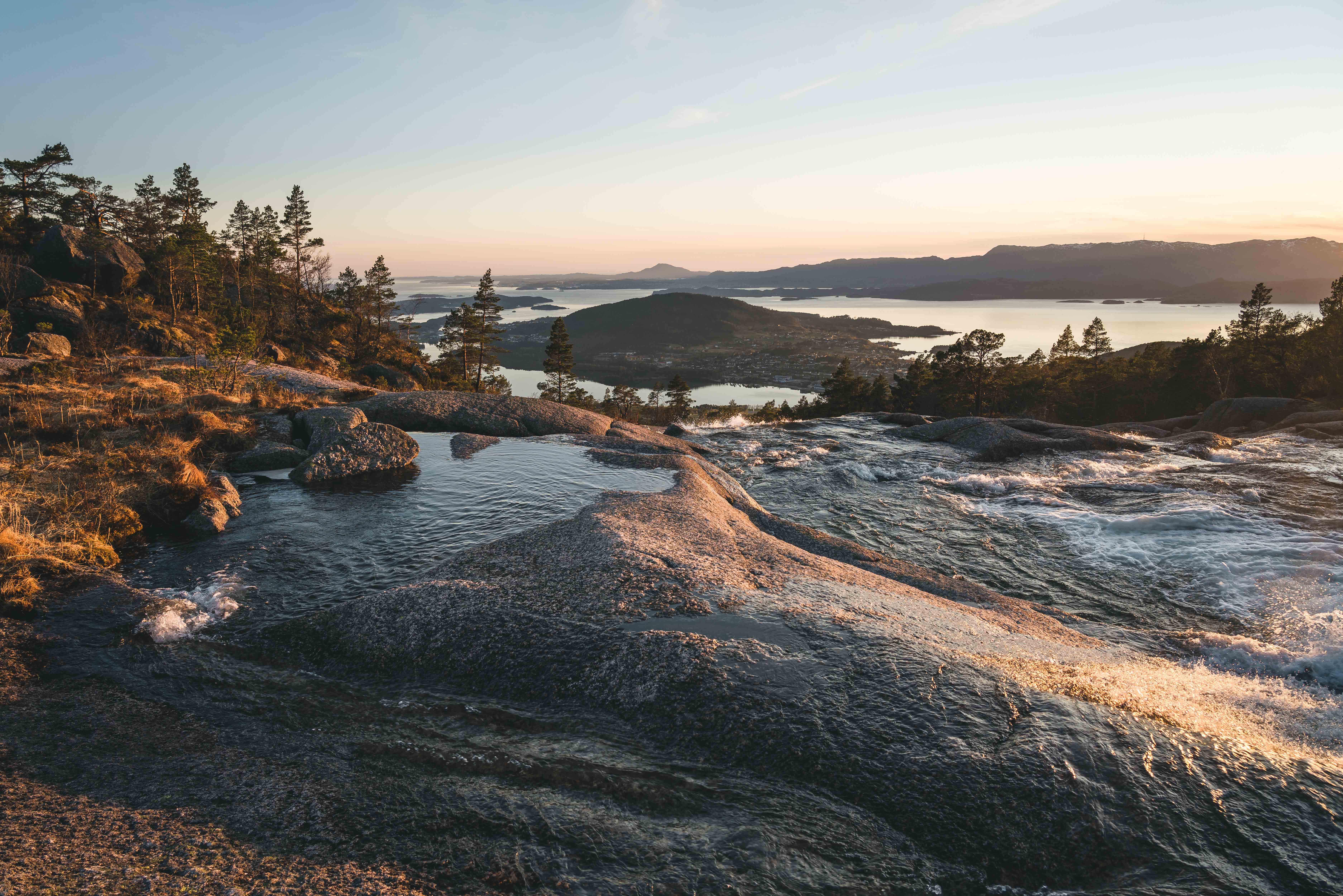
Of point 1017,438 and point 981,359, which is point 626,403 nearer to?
point 981,359

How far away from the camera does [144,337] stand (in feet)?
116

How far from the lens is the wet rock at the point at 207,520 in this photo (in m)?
12.5

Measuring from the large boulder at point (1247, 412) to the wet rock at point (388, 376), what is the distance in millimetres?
55635

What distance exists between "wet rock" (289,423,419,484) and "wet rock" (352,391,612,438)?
13.4 ft

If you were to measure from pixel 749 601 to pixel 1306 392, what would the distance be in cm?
6853

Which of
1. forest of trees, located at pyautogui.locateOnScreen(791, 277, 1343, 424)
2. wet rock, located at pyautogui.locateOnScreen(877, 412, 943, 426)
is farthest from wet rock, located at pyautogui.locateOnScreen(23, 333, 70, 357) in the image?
forest of trees, located at pyautogui.locateOnScreen(791, 277, 1343, 424)

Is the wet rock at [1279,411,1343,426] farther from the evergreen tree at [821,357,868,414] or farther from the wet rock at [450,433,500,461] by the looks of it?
the wet rock at [450,433,500,461]

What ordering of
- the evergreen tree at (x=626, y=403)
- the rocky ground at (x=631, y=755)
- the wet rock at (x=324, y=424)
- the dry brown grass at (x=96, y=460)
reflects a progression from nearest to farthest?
the rocky ground at (x=631, y=755) < the dry brown grass at (x=96, y=460) < the wet rock at (x=324, y=424) < the evergreen tree at (x=626, y=403)

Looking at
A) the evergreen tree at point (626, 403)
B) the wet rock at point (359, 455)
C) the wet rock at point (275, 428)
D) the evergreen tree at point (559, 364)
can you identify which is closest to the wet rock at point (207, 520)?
the wet rock at point (359, 455)

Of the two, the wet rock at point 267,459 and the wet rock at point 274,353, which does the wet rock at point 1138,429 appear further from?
the wet rock at point 274,353

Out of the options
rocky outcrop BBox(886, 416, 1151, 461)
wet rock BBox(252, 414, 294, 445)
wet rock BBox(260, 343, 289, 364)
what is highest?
wet rock BBox(260, 343, 289, 364)

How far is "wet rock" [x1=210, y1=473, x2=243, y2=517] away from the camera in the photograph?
13.5 metres

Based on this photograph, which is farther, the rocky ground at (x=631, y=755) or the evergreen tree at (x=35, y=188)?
the evergreen tree at (x=35, y=188)

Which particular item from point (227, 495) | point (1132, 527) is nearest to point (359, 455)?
point (227, 495)
